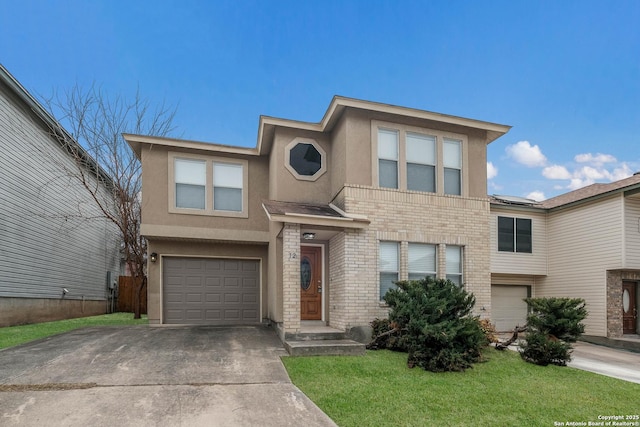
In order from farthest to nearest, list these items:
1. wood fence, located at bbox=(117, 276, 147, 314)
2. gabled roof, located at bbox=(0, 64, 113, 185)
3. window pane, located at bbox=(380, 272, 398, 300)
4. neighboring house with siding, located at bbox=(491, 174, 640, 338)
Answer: wood fence, located at bbox=(117, 276, 147, 314), neighboring house with siding, located at bbox=(491, 174, 640, 338), gabled roof, located at bbox=(0, 64, 113, 185), window pane, located at bbox=(380, 272, 398, 300)

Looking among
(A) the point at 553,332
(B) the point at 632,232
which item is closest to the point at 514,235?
(B) the point at 632,232

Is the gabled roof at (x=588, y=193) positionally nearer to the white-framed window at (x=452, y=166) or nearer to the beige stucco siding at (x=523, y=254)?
the beige stucco siding at (x=523, y=254)

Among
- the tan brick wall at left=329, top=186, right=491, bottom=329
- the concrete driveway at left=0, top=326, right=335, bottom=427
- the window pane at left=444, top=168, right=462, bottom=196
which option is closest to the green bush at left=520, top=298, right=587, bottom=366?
the tan brick wall at left=329, top=186, right=491, bottom=329

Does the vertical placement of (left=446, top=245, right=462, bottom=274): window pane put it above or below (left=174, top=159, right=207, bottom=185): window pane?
below

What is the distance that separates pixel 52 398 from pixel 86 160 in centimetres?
1237

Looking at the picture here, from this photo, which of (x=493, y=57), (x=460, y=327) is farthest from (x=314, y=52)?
(x=460, y=327)

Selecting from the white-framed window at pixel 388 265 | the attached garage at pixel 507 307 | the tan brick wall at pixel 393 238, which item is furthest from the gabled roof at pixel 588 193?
the white-framed window at pixel 388 265

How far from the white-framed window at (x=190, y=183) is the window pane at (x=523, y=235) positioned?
1081cm

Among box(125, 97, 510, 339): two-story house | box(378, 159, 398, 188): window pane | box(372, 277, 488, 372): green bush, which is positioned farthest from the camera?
box(378, 159, 398, 188): window pane

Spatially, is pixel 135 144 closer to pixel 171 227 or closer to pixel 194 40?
pixel 171 227

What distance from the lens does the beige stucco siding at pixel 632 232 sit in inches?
452

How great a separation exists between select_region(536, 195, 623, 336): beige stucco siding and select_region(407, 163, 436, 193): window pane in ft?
21.8

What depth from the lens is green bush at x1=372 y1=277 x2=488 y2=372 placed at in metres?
6.46

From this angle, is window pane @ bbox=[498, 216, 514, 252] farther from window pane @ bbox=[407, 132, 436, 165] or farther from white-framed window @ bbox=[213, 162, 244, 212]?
white-framed window @ bbox=[213, 162, 244, 212]
